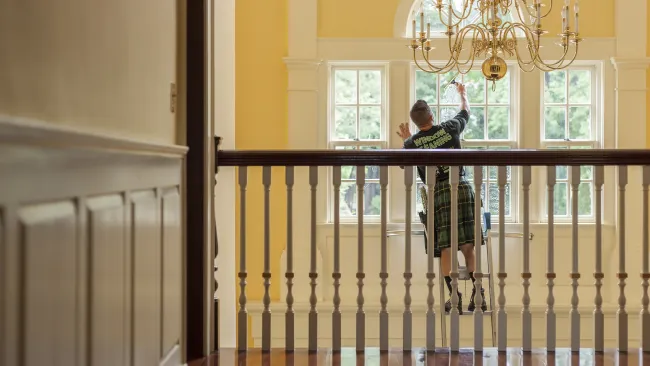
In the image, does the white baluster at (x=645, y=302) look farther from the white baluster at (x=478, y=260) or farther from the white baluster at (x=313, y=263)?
the white baluster at (x=313, y=263)

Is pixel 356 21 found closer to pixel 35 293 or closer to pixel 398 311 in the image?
pixel 398 311

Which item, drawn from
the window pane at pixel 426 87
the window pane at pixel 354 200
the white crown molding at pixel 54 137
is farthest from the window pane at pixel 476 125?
the white crown molding at pixel 54 137

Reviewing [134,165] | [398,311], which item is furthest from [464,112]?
[134,165]

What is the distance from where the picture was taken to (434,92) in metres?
6.97

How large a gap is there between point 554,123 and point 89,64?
567cm

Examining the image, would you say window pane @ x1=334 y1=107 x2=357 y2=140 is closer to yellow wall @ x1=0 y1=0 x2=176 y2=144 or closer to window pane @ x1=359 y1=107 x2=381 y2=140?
window pane @ x1=359 y1=107 x2=381 y2=140

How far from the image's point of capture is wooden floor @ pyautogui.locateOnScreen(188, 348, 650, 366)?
3.33 meters

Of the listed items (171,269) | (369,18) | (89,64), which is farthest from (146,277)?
(369,18)

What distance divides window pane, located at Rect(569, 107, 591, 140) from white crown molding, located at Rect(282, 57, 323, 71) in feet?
7.65

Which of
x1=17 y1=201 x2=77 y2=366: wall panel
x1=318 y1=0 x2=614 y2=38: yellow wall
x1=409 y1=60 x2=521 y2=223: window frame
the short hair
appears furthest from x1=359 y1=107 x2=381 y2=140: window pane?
x1=17 y1=201 x2=77 y2=366: wall panel

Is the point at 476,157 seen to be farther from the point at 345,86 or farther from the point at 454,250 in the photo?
the point at 345,86

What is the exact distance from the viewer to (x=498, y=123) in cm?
700

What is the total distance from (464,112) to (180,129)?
3.29m

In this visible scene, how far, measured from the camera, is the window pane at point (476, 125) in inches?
276
